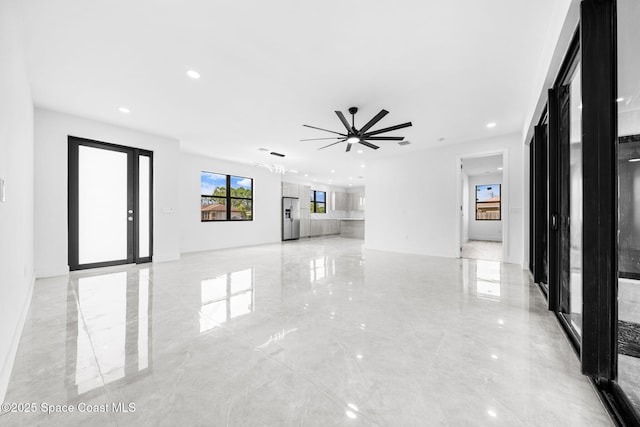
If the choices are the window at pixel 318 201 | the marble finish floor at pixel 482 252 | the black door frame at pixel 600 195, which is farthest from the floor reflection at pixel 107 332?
the window at pixel 318 201

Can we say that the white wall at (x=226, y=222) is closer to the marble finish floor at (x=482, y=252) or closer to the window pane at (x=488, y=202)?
the marble finish floor at (x=482, y=252)

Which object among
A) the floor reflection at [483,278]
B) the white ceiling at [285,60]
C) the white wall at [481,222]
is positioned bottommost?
the floor reflection at [483,278]

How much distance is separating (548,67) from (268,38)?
8.95 ft

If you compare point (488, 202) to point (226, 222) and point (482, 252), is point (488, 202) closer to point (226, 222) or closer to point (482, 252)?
point (482, 252)

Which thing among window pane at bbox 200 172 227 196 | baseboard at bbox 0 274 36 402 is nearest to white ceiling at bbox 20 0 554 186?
baseboard at bbox 0 274 36 402

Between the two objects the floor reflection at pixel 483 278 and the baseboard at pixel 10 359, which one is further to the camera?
the floor reflection at pixel 483 278

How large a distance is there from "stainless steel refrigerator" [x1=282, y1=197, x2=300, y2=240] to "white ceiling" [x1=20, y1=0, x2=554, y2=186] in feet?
17.7

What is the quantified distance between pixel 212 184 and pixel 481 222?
10351mm

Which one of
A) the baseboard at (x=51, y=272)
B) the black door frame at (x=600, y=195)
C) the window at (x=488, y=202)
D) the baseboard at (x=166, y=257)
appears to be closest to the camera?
the black door frame at (x=600, y=195)

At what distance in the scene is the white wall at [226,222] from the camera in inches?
281

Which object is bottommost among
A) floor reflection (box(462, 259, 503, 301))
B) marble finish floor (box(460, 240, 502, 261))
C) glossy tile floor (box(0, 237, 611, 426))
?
marble finish floor (box(460, 240, 502, 261))

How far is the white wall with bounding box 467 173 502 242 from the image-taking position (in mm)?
10031

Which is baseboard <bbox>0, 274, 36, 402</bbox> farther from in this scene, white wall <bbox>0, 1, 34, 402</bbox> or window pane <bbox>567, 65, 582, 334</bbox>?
window pane <bbox>567, 65, 582, 334</bbox>

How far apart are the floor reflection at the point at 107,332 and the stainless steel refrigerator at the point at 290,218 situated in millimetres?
6294
